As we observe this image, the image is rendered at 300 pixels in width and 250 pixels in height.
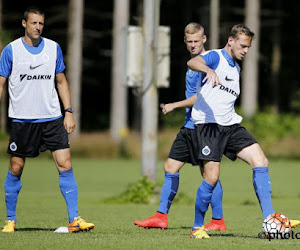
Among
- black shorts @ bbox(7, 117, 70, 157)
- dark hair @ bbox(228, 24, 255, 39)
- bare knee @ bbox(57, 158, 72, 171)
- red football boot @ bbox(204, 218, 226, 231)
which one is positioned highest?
dark hair @ bbox(228, 24, 255, 39)

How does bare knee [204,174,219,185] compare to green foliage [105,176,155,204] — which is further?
green foliage [105,176,155,204]

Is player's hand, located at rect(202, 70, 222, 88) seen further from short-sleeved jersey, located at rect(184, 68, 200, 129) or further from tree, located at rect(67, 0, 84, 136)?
tree, located at rect(67, 0, 84, 136)

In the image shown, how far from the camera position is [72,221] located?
915 cm

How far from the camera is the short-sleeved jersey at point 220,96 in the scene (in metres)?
8.72

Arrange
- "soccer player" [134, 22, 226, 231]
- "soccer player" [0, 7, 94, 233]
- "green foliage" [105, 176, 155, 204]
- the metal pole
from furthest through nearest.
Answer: the metal pole, "green foliage" [105, 176, 155, 204], "soccer player" [134, 22, 226, 231], "soccer player" [0, 7, 94, 233]

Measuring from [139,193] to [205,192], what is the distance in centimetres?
532

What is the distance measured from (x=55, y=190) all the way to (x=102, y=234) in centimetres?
823

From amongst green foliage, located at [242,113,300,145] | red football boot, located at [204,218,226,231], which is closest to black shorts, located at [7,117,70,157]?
red football boot, located at [204,218,226,231]

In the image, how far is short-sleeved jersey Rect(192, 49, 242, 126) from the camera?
872 cm

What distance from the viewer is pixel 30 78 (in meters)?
9.05

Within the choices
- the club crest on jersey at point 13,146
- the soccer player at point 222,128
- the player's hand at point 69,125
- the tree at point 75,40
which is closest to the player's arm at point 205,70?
the soccer player at point 222,128

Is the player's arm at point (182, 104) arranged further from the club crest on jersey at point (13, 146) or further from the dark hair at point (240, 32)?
the club crest on jersey at point (13, 146)

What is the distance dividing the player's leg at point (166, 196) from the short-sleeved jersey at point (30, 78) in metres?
1.64

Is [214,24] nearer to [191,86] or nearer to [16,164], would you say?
[191,86]
